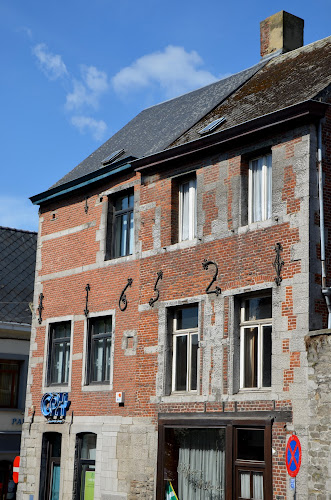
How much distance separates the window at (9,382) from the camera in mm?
26516

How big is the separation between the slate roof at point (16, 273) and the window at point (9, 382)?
4.98ft

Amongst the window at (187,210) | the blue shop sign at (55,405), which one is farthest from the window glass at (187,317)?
the blue shop sign at (55,405)

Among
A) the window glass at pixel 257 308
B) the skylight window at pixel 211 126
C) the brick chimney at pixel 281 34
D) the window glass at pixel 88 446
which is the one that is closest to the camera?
the window glass at pixel 257 308

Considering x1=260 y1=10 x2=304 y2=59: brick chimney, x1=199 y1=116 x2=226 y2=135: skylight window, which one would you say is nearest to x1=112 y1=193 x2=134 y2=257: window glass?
x1=199 y1=116 x2=226 y2=135: skylight window

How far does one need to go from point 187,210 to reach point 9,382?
11.2m

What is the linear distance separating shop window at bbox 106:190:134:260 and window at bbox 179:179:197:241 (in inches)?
71.7

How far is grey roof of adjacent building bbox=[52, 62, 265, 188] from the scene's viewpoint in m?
20.5

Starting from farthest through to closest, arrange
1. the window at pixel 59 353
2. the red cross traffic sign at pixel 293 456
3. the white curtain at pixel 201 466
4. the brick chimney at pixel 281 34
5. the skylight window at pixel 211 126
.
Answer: the brick chimney at pixel 281 34, the window at pixel 59 353, the skylight window at pixel 211 126, the white curtain at pixel 201 466, the red cross traffic sign at pixel 293 456

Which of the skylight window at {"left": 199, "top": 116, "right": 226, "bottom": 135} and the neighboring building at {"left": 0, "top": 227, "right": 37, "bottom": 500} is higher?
the skylight window at {"left": 199, "top": 116, "right": 226, "bottom": 135}

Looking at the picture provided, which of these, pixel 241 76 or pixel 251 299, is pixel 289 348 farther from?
pixel 241 76

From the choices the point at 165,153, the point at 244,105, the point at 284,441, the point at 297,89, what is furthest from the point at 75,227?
the point at 284,441

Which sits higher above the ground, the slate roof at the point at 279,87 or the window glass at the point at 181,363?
the slate roof at the point at 279,87

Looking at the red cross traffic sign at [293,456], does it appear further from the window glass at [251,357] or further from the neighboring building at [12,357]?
the neighboring building at [12,357]

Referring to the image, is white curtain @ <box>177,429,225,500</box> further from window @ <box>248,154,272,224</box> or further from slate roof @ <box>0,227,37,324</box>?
slate roof @ <box>0,227,37,324</box>
